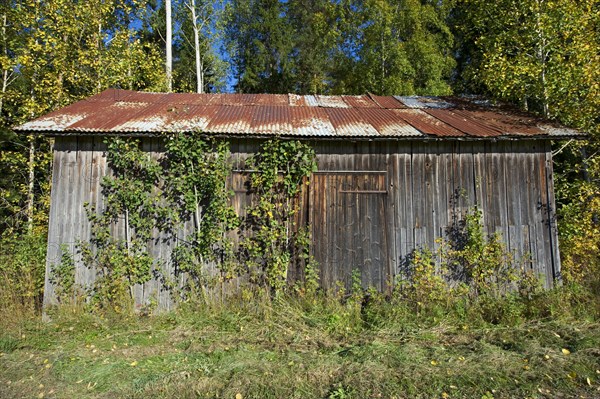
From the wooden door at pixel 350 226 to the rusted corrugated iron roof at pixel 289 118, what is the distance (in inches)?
34.2

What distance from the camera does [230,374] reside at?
3.91 m

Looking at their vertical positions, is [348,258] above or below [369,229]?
below

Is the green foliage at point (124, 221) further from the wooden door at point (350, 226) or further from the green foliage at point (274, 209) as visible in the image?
the wooden door at point (350, 226)

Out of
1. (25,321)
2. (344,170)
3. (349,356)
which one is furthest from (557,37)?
(25,321)

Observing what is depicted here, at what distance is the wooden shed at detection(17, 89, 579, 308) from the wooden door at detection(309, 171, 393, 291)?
18mm

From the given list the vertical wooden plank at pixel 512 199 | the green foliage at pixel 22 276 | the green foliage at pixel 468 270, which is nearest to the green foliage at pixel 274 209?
the green foliage at pixel 468 270

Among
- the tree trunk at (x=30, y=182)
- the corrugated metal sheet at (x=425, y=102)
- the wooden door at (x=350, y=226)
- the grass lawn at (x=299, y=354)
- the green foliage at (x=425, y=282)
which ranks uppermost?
the corrugated metal sheet at (x=425, y=102)

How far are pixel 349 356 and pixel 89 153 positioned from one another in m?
5.52

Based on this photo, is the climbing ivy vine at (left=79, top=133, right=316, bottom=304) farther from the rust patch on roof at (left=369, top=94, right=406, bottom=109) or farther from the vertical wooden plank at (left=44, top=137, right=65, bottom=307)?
the rust patch on roof at (left=369, top=94, right=406, bottom=109)

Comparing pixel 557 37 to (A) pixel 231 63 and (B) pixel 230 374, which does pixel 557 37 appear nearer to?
(B) pixel 230 374

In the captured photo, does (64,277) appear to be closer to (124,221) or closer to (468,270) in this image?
(124,221)

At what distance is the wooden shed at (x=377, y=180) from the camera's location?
237 inches

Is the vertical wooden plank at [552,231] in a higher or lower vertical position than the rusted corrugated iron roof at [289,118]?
lower

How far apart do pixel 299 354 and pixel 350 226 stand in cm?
250
